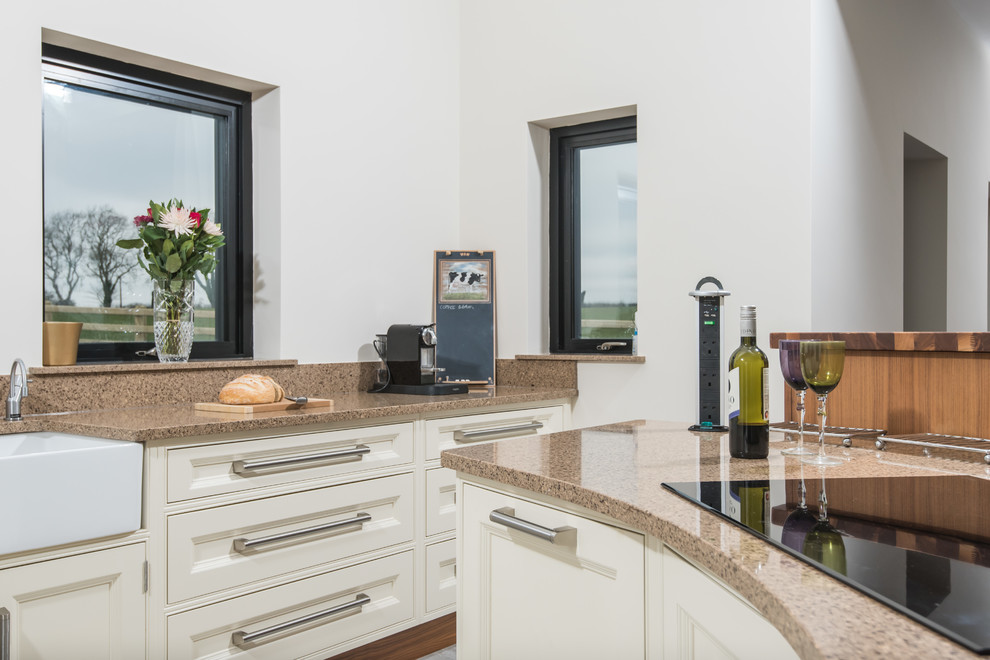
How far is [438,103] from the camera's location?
11.6ft

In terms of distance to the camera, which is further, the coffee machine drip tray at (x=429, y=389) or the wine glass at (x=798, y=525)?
the coffee machine drip tray at (x=429, y=389)

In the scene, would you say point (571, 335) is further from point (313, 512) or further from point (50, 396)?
point (50, 396)

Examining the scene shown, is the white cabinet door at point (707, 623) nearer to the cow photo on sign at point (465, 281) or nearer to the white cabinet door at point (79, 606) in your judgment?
the white cabinet door at point (79, 606)

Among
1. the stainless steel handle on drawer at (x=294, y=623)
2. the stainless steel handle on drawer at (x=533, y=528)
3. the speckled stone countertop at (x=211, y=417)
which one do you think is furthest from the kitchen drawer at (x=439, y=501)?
the stainless steel handle on drawer at (x=533, y=528)

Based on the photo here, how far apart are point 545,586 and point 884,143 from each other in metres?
2.85

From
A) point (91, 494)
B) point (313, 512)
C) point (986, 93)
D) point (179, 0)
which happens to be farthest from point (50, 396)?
point (986, 93)

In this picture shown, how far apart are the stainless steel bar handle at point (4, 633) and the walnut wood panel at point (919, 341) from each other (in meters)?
1.76

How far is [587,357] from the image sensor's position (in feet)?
10.5

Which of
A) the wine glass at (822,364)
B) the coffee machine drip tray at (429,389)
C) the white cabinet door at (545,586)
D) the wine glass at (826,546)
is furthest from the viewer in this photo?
the coffee machine drip tray at (429,389)

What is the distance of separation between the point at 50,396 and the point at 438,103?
6.85 feet

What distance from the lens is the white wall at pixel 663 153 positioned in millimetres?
2727

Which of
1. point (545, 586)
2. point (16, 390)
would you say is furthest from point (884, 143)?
point (16, 390)

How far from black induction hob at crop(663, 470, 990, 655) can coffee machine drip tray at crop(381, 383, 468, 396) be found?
182 centimetres

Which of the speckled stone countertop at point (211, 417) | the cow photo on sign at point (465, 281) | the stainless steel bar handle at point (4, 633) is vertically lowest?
the stainless steel bar handle at point (4, 633)
